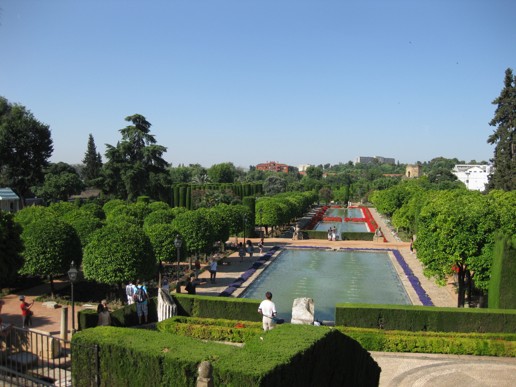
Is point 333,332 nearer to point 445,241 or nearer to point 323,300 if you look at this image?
point 445,241

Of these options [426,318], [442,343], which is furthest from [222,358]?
[426,318]

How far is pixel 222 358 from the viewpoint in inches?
252

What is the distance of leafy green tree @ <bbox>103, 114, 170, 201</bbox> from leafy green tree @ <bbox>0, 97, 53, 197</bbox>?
37.4 feet

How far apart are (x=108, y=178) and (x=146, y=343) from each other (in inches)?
1785

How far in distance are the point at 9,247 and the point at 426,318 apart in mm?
15747

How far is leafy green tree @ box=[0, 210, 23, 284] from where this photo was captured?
1647 centimetres

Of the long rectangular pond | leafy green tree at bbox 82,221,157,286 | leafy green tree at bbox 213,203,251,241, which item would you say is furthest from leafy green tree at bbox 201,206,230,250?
leafy green tree at bbox 82,221,157,286

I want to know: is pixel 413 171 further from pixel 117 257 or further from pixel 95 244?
pixel 117 257

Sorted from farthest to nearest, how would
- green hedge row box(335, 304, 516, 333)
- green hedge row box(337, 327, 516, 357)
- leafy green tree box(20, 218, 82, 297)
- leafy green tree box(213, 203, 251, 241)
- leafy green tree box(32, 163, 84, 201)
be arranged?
1. leafy green tree box(32, 163, 84, 201)
2. leafy green tree box(213, 203, 251, 241)
3. leafy green tree box(20, 218, 82, 297)
4. green hedge row box(335, 304, 516, 333)
5. green hedge row box(337, 327, 516, 357)

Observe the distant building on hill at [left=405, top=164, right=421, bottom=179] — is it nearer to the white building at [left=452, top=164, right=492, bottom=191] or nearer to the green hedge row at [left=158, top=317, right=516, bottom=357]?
the white building at [left=452, top=164, right=492, bottom=191]

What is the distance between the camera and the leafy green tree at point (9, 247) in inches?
648

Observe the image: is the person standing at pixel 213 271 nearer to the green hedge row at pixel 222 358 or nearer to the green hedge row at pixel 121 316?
the green hedge row at pixel 121 316

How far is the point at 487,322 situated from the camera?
15516 mm

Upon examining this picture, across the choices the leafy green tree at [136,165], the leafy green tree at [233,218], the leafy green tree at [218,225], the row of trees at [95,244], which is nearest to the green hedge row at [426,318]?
the row of trees at [95,244]
